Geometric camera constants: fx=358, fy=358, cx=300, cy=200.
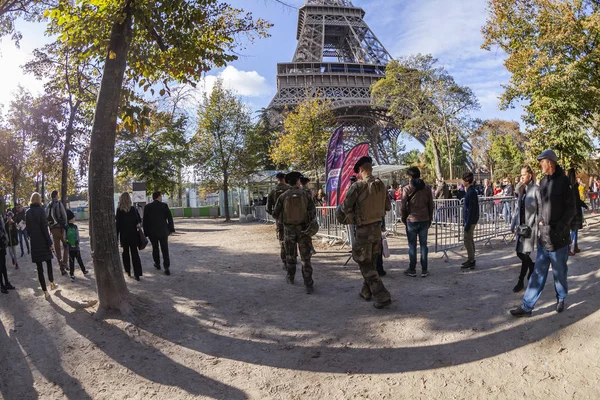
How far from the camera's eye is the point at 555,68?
10.4 meters

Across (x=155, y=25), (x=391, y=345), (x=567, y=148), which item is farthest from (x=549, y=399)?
(x=567, y=148)

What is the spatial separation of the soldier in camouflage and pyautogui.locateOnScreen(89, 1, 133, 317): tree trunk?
3037 millimetres

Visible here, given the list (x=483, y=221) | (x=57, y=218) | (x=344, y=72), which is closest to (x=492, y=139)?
(x=344, y=72)

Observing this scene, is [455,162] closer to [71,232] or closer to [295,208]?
[295,208]

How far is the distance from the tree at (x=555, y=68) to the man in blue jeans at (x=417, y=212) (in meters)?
6.71

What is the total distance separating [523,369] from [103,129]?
5.18m

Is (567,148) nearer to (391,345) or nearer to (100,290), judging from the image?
(391,345)

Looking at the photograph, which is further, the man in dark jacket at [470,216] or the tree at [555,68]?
the tree at [555,68]

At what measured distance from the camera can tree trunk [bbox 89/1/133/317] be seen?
453cm

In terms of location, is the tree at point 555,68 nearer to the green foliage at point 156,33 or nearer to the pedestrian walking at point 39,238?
the green foliage at point 156,33

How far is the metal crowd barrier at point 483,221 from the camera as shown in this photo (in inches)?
349

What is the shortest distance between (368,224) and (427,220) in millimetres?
1994

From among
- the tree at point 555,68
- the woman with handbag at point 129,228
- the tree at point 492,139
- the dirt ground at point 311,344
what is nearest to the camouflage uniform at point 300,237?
the dirt ground at point 311,344

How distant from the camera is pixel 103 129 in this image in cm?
455
